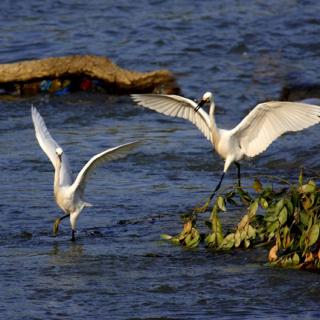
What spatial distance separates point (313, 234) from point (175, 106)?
3.86 meters

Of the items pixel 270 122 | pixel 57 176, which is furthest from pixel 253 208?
pixel 270 122

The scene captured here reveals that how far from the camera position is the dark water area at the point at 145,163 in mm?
6543

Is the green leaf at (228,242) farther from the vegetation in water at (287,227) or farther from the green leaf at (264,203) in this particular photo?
the green leaf at (264,203)

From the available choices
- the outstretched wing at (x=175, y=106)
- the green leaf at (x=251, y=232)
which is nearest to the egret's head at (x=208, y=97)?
the outstretched wing at (x=175, y=106)

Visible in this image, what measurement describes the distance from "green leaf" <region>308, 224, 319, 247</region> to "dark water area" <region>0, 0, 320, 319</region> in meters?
0.24

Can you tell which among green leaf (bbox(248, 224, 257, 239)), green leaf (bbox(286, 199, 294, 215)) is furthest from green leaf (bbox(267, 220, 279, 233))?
green leaf (bbox(248, 224, 257, 239))

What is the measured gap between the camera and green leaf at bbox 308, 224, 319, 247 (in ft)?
22.1

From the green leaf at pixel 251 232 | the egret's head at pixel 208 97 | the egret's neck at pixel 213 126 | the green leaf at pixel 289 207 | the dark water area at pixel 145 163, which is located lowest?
the dark water area at pixel 145 163

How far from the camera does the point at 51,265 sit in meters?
7.34

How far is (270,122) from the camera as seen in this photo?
9.80 metres

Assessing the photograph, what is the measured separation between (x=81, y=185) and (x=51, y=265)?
1356mm

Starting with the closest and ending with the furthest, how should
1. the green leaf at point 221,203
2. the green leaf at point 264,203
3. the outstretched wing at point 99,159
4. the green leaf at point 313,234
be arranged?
the green leaf at point 313,234 < the green leaf at point 264,203 < the green leaf at point 221,203 < the outstretched wing at point 99,159

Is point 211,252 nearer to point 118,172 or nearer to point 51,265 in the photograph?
point 51,265

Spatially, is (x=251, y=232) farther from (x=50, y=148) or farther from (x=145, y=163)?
(x=145, y=163)
